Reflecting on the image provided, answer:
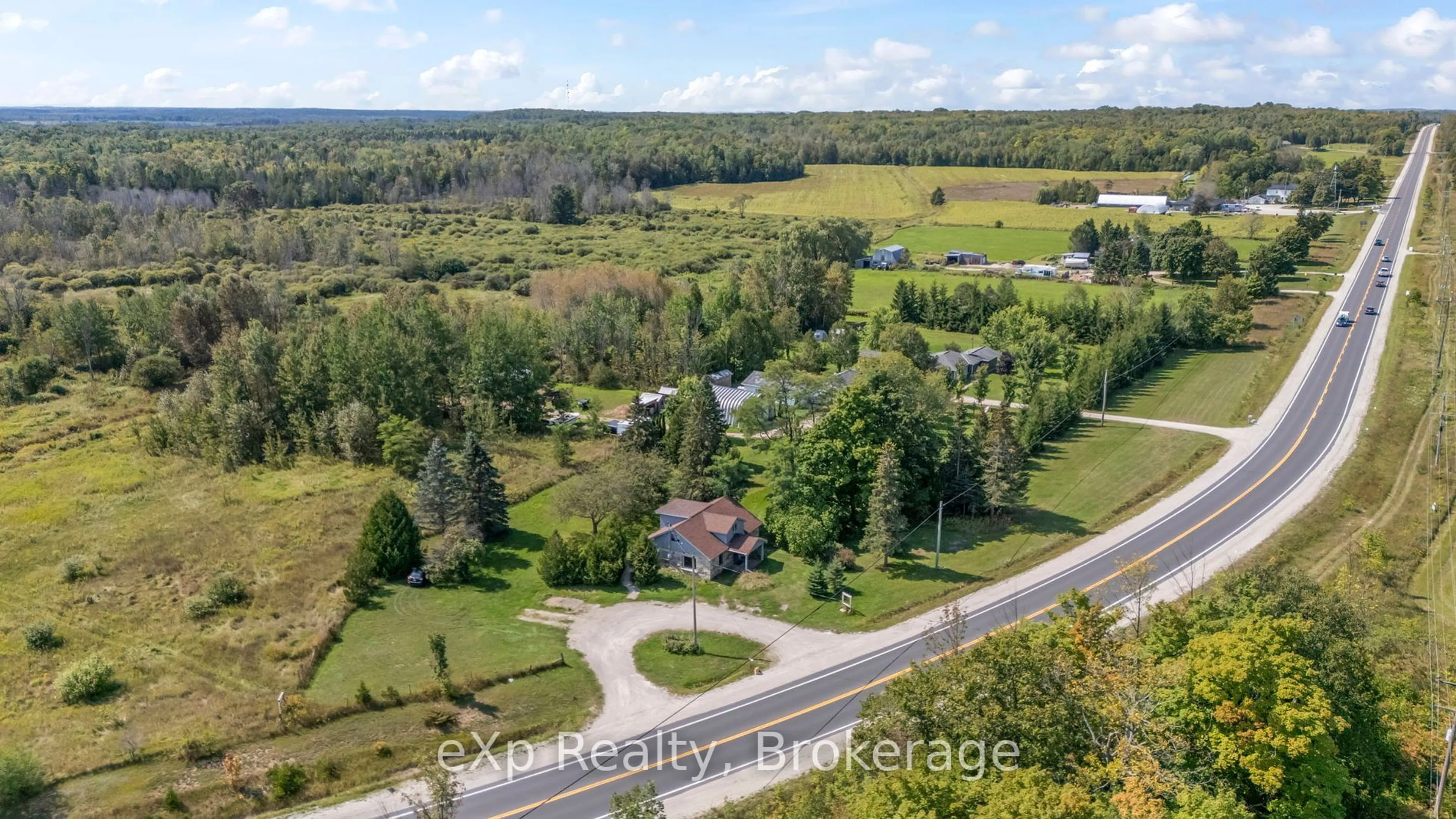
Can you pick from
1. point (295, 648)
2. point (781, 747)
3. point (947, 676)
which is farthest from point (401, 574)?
point (947, 676)

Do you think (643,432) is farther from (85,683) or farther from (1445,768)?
(1445,768)

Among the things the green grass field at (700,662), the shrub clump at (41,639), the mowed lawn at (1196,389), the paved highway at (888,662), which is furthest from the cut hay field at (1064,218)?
the shrub clump at (41,639)

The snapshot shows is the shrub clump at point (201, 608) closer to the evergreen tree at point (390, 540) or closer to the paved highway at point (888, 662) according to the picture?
the evergreen tree at point (390, 540)

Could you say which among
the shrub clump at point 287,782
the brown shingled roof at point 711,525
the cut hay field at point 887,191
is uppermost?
the cut hay field at point 887,191

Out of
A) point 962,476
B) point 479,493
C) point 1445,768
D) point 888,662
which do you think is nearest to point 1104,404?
point 962,476

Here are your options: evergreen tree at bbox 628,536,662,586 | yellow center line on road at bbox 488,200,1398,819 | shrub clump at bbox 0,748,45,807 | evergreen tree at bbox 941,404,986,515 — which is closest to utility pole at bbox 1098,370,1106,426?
yellow center line on road at bbox 488,200,1398,819

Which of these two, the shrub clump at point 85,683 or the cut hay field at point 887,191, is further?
the cut hay field at point 887,191

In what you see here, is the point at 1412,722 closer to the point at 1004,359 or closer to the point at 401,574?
the point at 401,574
